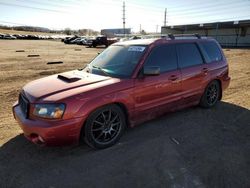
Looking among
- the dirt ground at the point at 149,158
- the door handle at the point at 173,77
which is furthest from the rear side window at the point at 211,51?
the dirt ground at the point at 149,158

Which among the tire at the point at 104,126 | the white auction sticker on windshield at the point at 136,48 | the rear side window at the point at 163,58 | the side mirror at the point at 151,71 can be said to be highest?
the white auction sticker on windshield at the point at 136,48

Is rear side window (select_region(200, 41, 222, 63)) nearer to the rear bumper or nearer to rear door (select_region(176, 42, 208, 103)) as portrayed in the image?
rear door (select_region(176, 42, 208, 103))

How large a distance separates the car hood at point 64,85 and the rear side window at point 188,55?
67.8 inches

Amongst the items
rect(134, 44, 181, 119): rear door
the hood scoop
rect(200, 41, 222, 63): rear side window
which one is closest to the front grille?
the hood scoop

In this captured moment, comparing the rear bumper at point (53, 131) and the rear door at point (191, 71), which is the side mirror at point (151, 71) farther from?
the rear bumper at point (53, 131)

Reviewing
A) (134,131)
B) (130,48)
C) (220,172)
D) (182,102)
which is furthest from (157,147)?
(130,48)

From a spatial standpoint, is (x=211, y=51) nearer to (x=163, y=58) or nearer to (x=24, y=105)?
(x=163, y=58)

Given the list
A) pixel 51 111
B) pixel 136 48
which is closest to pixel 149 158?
pixel 51 111

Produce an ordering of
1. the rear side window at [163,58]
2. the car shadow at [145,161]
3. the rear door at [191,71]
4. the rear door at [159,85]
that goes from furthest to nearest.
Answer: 1. the rear door at [191,71]
2. the rear side window at [163,58]
3. the rear door at [159,85]
4. the car shadow at [145,161]

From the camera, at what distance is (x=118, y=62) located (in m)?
4.55

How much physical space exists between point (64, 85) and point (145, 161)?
5.71ft

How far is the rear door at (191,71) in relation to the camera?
4.98 m

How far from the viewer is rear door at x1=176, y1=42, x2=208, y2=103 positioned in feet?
16.3

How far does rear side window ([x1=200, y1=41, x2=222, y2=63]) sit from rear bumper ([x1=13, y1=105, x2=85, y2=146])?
354cm
